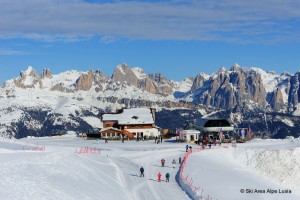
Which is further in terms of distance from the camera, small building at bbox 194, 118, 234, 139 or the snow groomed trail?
small building at bbox 194, 118, 234, 139

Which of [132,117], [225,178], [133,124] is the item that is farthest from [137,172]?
[132,117]

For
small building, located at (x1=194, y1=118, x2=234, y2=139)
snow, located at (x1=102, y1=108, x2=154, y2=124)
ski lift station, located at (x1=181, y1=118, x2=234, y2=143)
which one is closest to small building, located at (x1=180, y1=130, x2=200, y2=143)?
ski lift station, located at (x1=181, y1=118, x2=234, y2=143)

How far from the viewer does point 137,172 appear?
232 ft

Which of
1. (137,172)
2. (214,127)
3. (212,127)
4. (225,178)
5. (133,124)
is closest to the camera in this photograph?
(137,172)

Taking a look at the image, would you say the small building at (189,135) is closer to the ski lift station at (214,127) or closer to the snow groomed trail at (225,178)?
the ski lift station at (214,127)

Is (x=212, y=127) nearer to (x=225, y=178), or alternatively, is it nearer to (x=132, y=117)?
(x=132, y=117)

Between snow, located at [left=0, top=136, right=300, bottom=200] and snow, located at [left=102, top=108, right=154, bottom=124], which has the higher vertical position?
snow, located at [left=102, top=108, right=154, bottom=124]

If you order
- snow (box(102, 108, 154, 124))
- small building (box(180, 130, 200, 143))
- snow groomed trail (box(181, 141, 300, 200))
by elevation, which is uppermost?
snow (box(102, 108, 154, 124))

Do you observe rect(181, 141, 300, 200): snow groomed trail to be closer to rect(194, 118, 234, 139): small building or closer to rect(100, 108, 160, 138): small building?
rect(194, 118, 234, 139): small building

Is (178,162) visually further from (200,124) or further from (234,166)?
(200,124)

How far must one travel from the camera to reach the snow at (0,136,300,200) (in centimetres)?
5190

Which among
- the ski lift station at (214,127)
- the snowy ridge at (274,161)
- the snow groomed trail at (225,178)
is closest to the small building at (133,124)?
the ski lift station at (214,127)

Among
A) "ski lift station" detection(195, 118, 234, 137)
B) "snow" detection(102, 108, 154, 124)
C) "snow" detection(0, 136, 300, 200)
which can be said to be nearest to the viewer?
"snow" detection(0, 136, 300, 200)

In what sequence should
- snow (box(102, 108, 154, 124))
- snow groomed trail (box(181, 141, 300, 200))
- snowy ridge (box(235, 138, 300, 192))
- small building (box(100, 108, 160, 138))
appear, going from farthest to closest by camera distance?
snow (box(102, 108, 154, 124)) < small building (box(100, 108, 160, 138)) < snowy ridge (box(235, 138, 300, 192)) < snow groomed trail (box(181, 141, 300, 200))
